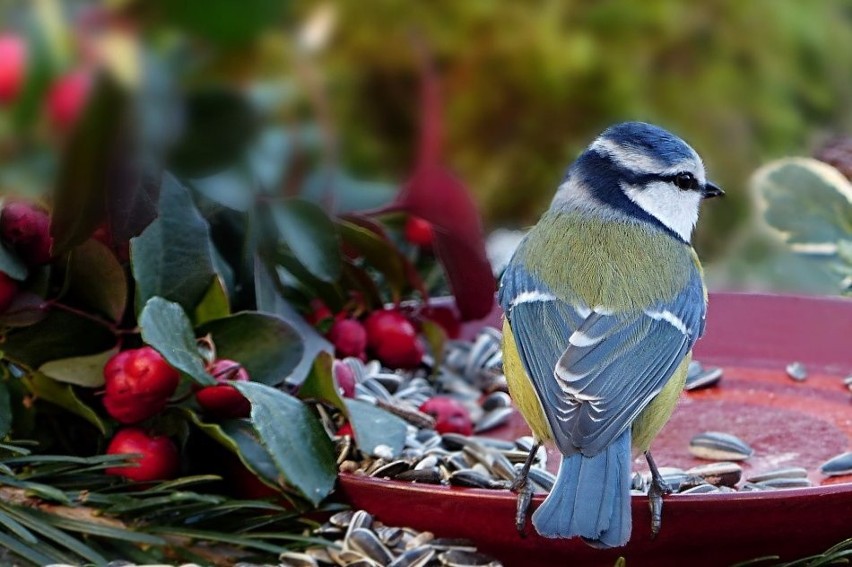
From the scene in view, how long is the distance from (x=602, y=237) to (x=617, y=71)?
2058 mm

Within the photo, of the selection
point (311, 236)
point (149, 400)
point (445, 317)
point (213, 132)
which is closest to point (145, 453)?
point (149, 400)

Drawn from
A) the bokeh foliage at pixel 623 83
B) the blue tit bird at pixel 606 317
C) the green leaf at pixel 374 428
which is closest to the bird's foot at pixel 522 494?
the blue tit bird at pixel 606 317

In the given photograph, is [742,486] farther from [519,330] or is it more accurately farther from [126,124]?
[126,124]

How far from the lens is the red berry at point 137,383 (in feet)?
3.00

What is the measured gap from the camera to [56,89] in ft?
0.59

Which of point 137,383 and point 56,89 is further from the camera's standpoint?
point 137,383

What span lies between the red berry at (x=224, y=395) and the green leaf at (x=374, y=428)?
106 millimetres

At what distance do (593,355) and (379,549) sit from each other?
0.91 feet

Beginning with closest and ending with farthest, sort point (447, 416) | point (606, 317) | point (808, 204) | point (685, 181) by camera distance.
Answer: point (606, 317)
point (447, 416)
point (685, 181)
point (808, 204)

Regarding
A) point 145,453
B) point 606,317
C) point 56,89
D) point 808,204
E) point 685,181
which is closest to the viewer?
point 56,89

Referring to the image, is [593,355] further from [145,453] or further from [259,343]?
[145,453]

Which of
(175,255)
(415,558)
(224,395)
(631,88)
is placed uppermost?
(631,88)

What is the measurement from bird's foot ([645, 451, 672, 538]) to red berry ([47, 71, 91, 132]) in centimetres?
74

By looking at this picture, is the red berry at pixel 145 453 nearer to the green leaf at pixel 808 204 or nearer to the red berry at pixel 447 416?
the red berry at pixel 447 416
